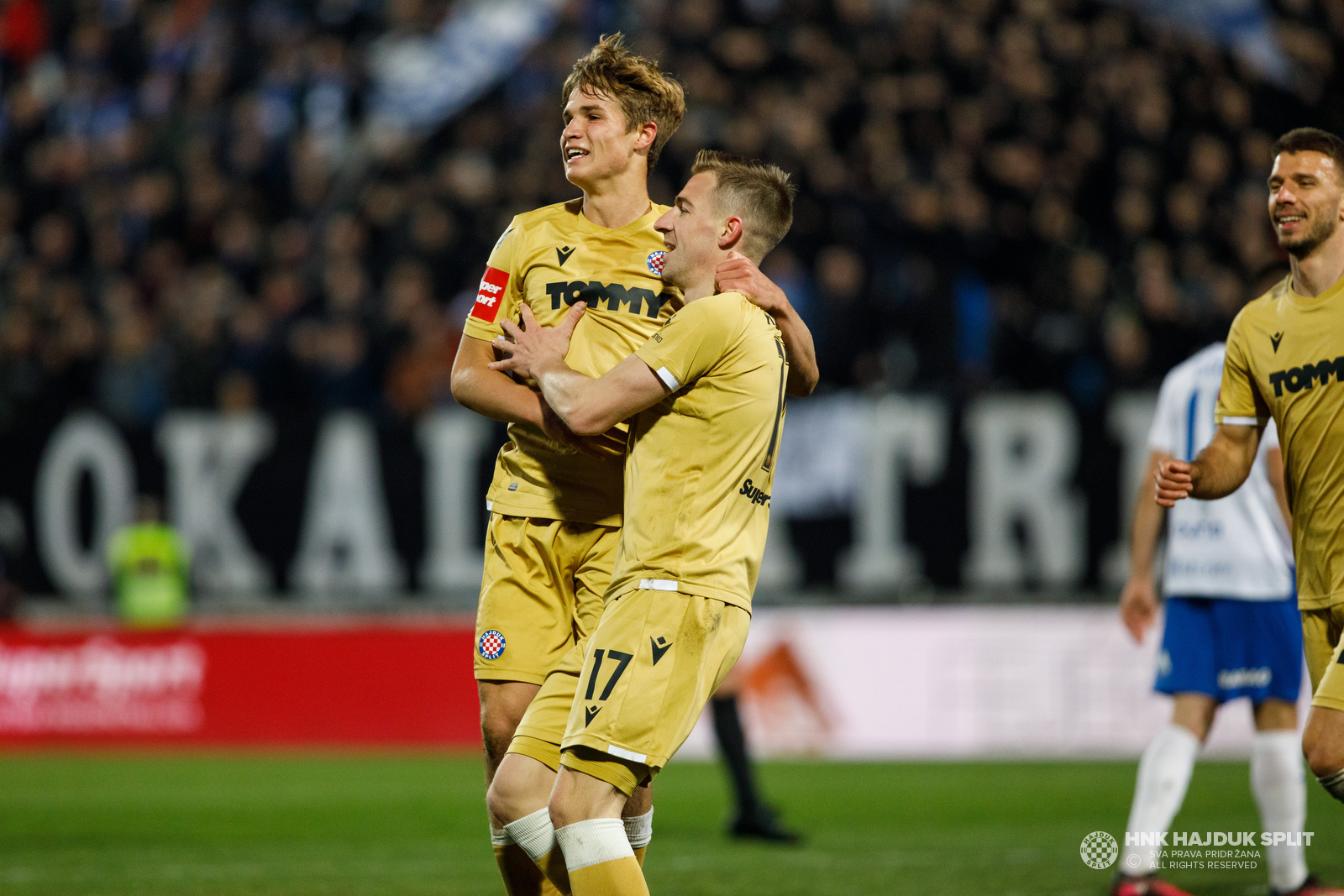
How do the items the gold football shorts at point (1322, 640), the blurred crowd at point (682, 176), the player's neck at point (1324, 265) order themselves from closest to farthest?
the gold football shorts at point (1322, 640), the player's neck at point (1324, 265), the blurred crowd at point (682, 176)

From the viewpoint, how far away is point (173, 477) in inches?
524

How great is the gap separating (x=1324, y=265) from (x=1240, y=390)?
484mm

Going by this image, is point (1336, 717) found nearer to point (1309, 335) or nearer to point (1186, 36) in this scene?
point (1309, 335)

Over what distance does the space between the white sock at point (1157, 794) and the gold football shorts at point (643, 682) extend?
2.58 m

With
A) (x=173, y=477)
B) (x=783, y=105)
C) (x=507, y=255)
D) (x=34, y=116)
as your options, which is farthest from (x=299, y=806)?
(x=34, y=116)

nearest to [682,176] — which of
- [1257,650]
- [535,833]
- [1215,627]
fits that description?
[1215,627]

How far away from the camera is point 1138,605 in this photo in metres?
6.62

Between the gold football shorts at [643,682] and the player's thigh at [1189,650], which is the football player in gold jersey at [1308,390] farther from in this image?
the gold football shorts at [643,682]

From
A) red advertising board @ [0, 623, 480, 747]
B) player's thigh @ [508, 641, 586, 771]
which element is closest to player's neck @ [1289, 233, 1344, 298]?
player's thigh @ [508, 641, 586, 771]

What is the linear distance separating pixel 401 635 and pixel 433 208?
182 inches

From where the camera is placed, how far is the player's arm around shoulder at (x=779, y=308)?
457 cm

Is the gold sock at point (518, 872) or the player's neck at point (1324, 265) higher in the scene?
the player's neck at point (1324, 265)

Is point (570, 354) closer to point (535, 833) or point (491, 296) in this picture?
point (491, 296)

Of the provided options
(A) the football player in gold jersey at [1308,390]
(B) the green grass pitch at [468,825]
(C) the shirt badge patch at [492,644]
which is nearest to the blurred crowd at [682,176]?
(B) the green grass pitch at [468,825]
